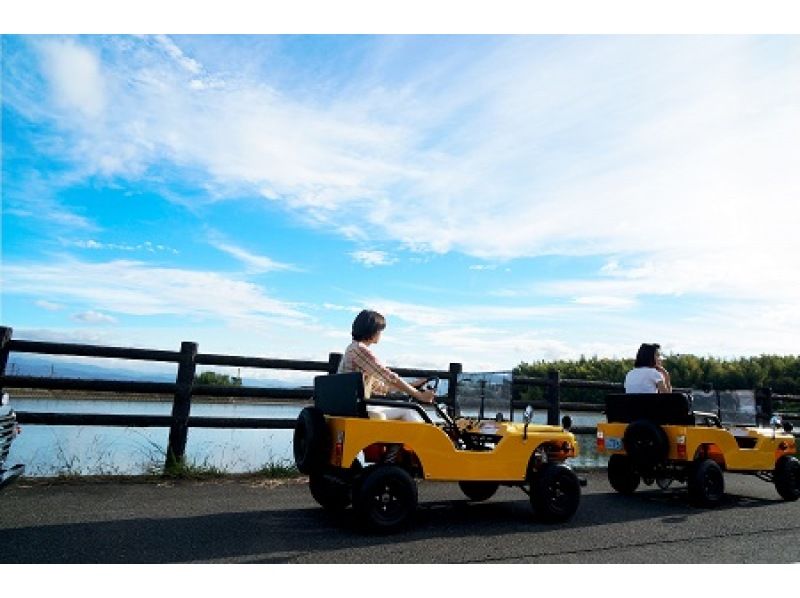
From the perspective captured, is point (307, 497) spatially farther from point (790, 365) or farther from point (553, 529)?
point (790, 365)

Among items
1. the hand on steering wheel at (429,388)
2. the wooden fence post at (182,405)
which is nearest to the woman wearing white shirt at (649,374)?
the hand on steering wheel at (429,388)

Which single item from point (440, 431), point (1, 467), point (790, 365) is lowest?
point (1, 467)

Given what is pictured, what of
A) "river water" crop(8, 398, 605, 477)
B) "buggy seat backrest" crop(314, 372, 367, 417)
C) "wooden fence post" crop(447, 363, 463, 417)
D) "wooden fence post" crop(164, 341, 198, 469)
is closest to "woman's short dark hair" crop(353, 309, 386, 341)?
"buggy seat backrest" crop(314, 372, 367, 417)

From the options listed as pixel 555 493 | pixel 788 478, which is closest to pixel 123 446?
pixel 555 493

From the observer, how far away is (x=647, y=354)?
713cm

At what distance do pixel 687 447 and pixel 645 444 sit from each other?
1.37ft

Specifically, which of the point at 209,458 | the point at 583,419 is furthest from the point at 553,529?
the point at 583,419

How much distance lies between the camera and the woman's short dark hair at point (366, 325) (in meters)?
5.02

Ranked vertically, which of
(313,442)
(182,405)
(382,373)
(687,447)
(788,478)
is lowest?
(788,478)

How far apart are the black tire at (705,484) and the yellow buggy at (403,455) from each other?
1.80 metres

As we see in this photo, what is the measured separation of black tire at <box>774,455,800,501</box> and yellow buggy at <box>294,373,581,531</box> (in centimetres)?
335

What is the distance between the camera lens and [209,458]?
697cm

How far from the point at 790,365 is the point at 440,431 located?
25743mm

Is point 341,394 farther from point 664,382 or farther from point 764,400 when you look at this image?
point 764,400
